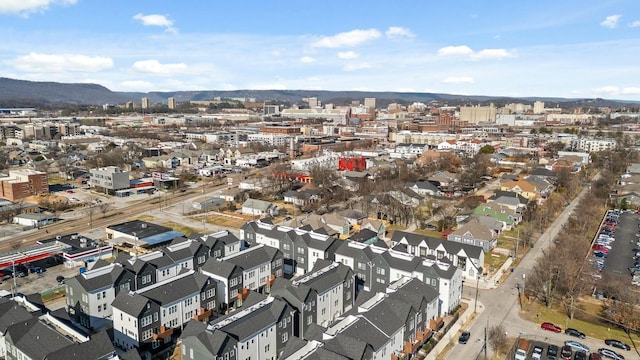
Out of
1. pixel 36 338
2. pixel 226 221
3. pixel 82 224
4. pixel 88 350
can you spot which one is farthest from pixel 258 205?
pixel 88 350

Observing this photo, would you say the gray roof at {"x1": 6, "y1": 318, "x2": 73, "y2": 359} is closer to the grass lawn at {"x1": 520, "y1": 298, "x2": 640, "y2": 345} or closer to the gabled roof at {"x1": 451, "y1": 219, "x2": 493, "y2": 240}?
the grass lawn at {"x1": 520, "y1": 298, "x2": 640, "y2": 345}

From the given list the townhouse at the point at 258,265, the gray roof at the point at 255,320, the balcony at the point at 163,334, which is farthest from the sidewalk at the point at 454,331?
the balcony at the point at 163,334

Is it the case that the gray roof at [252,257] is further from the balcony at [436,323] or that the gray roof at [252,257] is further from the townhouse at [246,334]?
the balcony at [436,323]

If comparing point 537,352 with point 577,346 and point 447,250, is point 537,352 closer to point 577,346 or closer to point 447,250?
point 577,346

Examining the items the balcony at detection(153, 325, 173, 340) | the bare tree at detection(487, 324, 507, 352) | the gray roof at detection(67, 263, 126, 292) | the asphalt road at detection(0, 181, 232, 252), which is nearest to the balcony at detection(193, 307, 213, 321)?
the balcony at detection(153, 325, 173, 340)

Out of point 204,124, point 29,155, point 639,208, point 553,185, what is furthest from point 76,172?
point 204,124

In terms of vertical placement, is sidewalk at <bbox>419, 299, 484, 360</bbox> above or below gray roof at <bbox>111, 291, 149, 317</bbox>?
below

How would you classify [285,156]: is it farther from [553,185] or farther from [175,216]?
[553,185]
